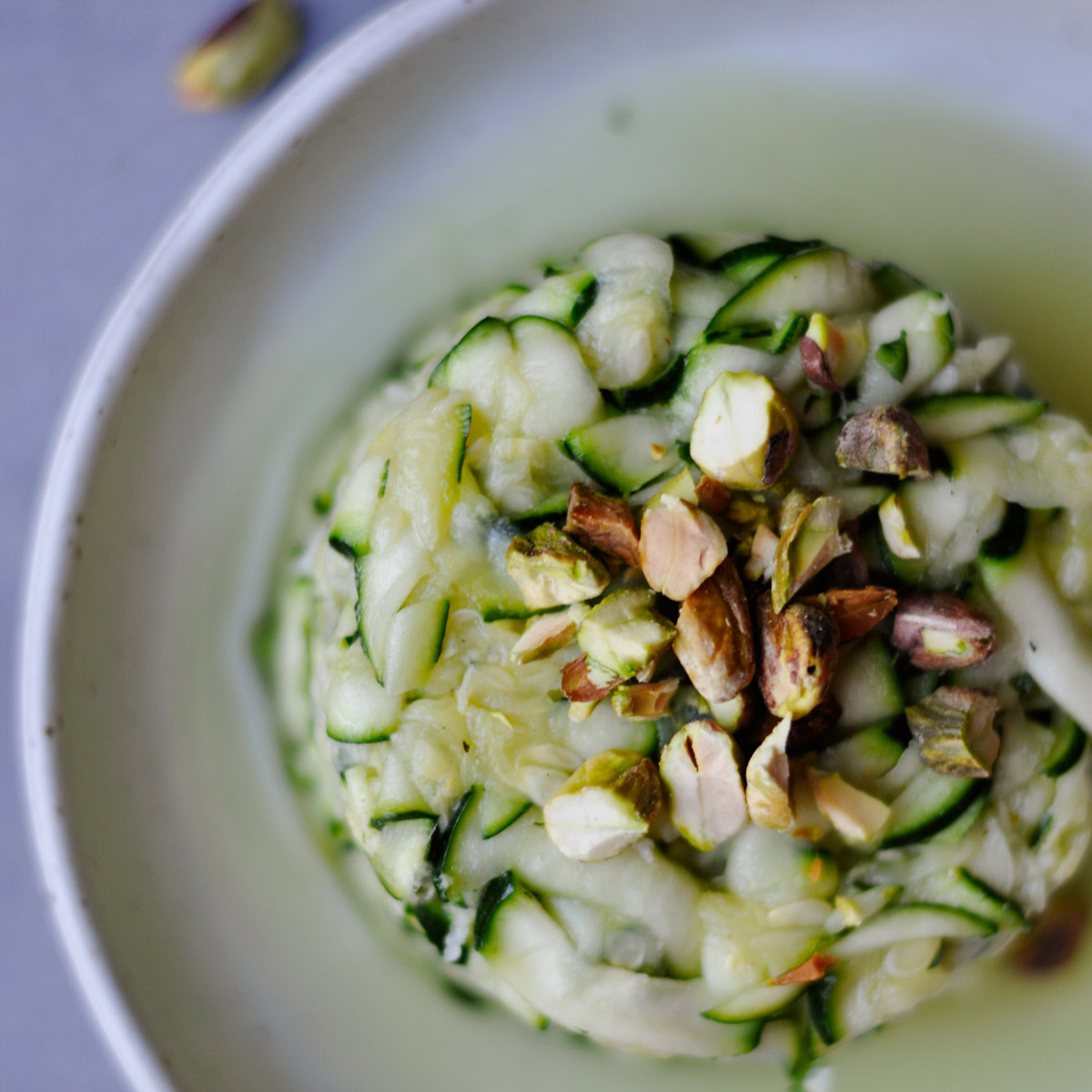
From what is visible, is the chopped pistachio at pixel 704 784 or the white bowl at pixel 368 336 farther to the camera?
the white bowl at pixel 368 336

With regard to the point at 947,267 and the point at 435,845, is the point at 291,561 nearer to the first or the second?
the point at 435,845

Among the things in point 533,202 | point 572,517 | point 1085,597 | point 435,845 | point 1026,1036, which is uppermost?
point 533,202

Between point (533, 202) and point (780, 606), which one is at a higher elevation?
point (533, 202)

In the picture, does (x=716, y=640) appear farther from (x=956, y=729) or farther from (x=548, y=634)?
(x=956, y=729)

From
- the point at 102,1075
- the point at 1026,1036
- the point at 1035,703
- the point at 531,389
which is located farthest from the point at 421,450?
the point at 102,1075

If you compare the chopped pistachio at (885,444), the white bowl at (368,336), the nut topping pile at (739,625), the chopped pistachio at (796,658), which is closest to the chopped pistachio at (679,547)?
the nut topping pile at (739,625)

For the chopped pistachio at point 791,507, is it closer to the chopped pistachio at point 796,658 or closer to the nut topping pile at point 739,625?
the nut topping pile at point 739,625

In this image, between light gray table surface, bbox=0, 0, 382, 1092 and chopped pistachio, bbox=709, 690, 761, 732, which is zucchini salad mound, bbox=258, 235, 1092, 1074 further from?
light gray table surface, bbox=0, 0, 382, 1092
